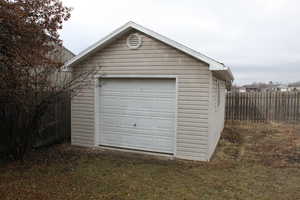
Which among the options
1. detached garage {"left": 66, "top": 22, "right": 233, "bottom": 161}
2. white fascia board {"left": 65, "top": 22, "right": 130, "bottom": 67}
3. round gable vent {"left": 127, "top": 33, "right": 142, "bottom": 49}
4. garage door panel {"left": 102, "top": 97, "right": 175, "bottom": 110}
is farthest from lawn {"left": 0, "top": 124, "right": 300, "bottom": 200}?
round gable vent {"left": 127, "top": 33, "right": 142, "bottom": 49}

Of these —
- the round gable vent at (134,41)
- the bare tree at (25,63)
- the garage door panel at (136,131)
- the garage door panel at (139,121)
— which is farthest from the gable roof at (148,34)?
the garage door panel at (136,131)

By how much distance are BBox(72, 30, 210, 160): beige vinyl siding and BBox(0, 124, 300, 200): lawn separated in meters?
0.61

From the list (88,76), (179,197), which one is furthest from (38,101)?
(179,197)

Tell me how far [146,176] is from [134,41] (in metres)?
3.78

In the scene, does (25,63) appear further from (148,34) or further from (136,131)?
(136,131)

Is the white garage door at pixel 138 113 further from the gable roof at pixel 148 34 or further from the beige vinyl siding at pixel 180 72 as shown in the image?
the gable roof at pixel 148 34

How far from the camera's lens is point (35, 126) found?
5.59 meters

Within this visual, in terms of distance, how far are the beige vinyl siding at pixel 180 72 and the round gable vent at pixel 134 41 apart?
4.6 inches

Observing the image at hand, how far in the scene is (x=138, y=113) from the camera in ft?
21.9

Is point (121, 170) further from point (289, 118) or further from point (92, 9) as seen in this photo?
point (289, 118)

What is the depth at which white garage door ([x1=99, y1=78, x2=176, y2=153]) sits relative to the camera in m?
6.30

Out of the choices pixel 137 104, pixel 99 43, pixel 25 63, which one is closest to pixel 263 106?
pixel 137 104

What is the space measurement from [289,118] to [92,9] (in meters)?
12.8

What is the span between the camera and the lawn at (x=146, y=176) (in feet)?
12.7
